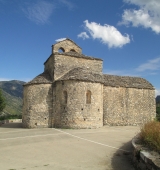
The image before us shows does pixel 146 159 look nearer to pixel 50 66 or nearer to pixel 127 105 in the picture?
pixel 50 66

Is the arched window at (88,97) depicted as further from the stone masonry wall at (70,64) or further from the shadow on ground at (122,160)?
the shadow on ground at (122,160)

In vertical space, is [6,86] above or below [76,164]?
above

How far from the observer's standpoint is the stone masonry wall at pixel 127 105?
827 inches

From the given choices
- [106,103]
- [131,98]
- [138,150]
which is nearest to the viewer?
[138,150]

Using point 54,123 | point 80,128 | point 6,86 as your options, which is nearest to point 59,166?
point 80,128

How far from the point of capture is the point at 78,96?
1784 cm

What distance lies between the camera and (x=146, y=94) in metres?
23.4

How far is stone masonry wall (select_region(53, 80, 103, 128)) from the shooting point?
17578mm

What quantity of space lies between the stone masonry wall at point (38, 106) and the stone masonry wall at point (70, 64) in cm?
185

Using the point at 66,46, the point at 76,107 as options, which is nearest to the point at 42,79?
the point at 76,107

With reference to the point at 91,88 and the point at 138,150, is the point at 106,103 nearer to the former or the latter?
the point at 91,88

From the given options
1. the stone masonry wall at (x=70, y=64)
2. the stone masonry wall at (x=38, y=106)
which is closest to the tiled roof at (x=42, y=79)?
the stone masonry wall at (x=38, y=106)

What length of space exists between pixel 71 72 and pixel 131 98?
27.1 feet

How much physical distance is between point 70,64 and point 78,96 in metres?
4.11
